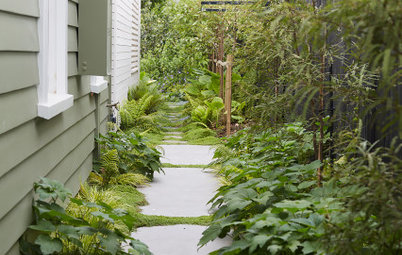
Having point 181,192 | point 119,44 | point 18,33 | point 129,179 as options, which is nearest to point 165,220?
point 181,192

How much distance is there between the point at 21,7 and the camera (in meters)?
3.17

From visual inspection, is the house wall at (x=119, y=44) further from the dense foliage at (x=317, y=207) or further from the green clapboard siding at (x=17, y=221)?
the green clapboard siding at (x=17, y=221)

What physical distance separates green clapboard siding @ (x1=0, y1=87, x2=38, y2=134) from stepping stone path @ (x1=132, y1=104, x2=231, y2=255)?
4.65 feet

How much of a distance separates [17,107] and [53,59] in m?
1.03

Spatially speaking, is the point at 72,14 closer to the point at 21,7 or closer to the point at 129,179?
the point at 21,7

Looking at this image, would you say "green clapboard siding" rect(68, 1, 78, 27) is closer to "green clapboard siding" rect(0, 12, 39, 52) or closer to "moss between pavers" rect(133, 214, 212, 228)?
"green clapboard siding" rect(0, 12, 39, 52)

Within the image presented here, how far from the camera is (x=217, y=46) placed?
11648mm

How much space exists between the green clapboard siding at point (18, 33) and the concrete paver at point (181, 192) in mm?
2302

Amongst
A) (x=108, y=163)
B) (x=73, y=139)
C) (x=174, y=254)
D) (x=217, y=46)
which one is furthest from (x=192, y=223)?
(x=217, y=46)

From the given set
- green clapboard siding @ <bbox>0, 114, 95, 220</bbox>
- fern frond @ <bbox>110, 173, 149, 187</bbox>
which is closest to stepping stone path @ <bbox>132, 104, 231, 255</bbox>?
fern frond @ <bbox>110, 173, 149, 187</bbox>

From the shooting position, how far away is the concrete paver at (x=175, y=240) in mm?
4266

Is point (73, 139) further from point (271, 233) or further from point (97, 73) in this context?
point (271, 233)

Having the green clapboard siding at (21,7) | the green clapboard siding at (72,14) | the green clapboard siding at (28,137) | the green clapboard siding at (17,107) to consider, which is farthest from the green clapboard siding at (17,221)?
the green clapboard siding at (72,14)

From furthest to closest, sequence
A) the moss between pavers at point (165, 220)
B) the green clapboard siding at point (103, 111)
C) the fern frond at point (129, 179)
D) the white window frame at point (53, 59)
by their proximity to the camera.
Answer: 1. the green clapboard siding at point (103, 111)
2. the fern frond at point (129, 179)
3. the moss between pavers at point (165, 220)
4. the white window frame at point (53, 59)
